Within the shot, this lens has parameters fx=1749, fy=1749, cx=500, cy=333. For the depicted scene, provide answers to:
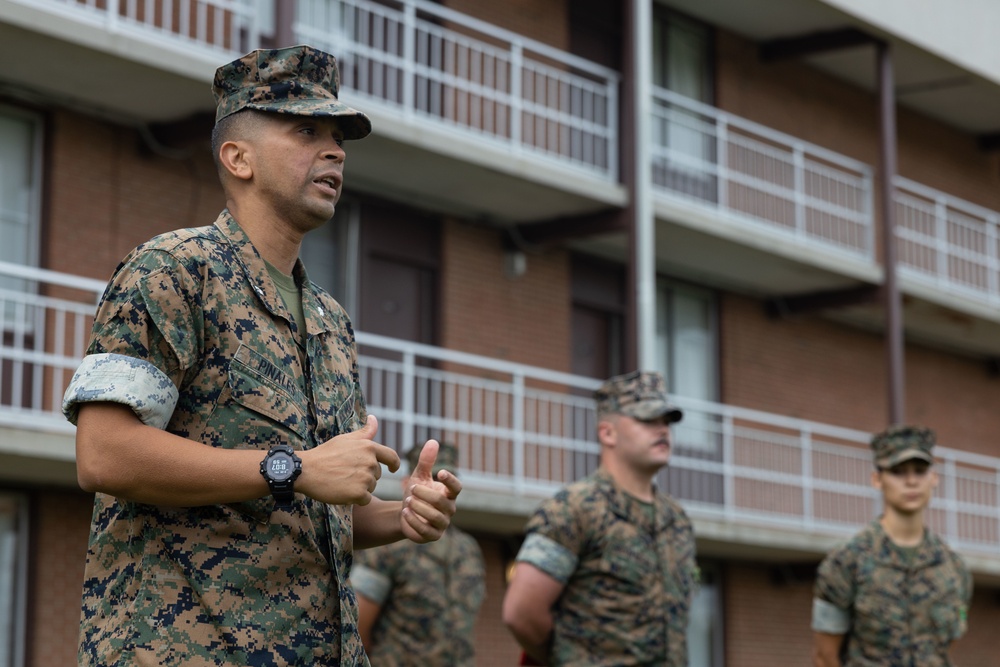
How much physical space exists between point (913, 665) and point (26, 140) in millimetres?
9106

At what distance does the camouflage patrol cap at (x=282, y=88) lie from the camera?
4109 millimetres

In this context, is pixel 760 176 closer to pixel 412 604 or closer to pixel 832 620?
pixel 412 604

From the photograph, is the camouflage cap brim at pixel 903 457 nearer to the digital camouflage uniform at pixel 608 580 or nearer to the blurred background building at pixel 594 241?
the digital camouflage uniform at pixel 608 580

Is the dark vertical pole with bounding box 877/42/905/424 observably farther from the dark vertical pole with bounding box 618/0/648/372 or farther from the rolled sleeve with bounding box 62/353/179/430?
the rolled sleeve with bounding box 62/353/179/430

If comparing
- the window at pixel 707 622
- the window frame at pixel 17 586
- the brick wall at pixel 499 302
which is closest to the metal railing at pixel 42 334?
the window frame at pixel 17 586

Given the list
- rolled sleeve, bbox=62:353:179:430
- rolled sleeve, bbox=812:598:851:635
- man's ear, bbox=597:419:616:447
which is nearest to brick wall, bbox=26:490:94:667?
rolled sleeve, bbox=812:598:851:635

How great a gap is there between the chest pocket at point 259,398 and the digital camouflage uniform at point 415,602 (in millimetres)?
6676

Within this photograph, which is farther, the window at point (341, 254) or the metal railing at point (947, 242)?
the metal railing at point (947, 242)

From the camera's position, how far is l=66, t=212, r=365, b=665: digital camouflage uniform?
374cm

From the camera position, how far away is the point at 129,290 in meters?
3.79

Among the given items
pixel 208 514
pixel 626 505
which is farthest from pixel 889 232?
pixel 208 514

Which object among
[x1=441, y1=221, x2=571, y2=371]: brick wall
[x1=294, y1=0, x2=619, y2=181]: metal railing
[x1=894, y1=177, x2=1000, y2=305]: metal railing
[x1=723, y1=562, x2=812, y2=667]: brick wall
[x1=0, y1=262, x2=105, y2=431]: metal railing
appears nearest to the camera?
[x1=0, y1=262, x2=105, y2=431]: metal railing

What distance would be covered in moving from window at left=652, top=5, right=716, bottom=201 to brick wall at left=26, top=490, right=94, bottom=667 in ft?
29.3

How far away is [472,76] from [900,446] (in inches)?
Result: 388
